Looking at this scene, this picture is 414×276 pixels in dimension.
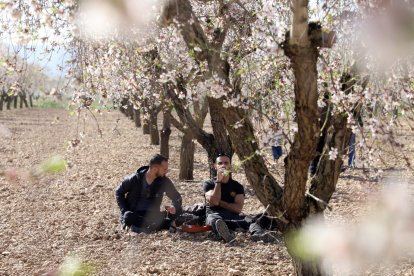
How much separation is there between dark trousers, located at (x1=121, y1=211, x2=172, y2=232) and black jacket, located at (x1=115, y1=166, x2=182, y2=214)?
0.08 meters

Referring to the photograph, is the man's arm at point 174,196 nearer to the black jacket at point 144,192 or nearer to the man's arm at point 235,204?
the black jacket at point 144,192

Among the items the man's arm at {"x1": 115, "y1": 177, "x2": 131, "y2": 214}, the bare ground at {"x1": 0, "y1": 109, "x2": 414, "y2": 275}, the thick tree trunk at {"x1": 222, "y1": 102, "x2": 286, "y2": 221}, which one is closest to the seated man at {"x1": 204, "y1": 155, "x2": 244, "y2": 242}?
the bare ground at {"x1": 0, "y1": 109, "x2": 414, "y2": 275}

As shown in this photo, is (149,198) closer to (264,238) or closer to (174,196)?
(174,196)

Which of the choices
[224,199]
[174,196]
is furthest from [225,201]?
[174,196]

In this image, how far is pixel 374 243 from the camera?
1503 mm

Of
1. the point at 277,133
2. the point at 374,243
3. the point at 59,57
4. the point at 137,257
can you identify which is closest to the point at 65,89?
the point at 59,57

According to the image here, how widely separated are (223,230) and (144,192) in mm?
1181

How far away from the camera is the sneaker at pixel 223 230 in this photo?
671cm

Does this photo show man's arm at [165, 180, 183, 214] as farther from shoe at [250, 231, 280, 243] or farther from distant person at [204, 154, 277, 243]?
shoe at [250, 231, 280, 243]

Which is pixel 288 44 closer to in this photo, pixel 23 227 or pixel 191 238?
pixel 191 238

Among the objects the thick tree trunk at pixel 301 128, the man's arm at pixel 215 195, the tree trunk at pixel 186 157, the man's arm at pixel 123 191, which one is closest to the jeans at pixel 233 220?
the man's arm at pixel 215 195

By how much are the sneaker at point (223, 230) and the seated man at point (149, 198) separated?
0.75 meters

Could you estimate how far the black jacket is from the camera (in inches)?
287

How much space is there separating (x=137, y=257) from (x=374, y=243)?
5062 millimetres
